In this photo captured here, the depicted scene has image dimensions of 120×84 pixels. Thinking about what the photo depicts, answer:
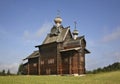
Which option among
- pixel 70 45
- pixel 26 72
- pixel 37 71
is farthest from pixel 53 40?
pixel 26 72

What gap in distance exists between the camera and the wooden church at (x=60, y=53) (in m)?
56.3

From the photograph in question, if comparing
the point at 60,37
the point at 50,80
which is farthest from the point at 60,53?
the point at 50,80

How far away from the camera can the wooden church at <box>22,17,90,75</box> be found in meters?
56.3

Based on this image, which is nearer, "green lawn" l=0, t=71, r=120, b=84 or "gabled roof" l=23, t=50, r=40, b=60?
"green lawn" l=0, t=71, r=120, b=84

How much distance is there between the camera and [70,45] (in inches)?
2279

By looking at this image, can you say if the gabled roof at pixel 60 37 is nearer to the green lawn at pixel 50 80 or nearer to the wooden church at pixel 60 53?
the wooden church at pixel 60 53

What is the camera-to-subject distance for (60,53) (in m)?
58.6

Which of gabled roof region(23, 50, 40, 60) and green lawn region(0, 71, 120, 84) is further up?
gabled roof region(23, 50, 40, 60)

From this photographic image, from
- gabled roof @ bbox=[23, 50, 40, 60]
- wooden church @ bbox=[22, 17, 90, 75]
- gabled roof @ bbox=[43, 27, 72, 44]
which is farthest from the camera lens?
gabled roof @ bbox=[23, 50, 40, 60]

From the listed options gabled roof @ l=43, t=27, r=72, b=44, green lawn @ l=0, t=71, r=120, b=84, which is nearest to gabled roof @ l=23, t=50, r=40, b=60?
gabled roof @ l=43, t=27, r=72, b=44

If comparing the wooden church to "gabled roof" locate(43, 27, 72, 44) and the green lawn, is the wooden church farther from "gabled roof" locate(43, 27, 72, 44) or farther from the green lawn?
the green lawn

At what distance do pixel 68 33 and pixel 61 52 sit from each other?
18.1ft

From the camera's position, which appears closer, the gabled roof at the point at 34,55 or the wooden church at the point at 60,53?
the wooden church at the point at 60,53

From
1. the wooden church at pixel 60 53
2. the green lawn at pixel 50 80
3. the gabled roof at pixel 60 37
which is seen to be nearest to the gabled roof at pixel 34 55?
the wooden church at pixel 60 53
